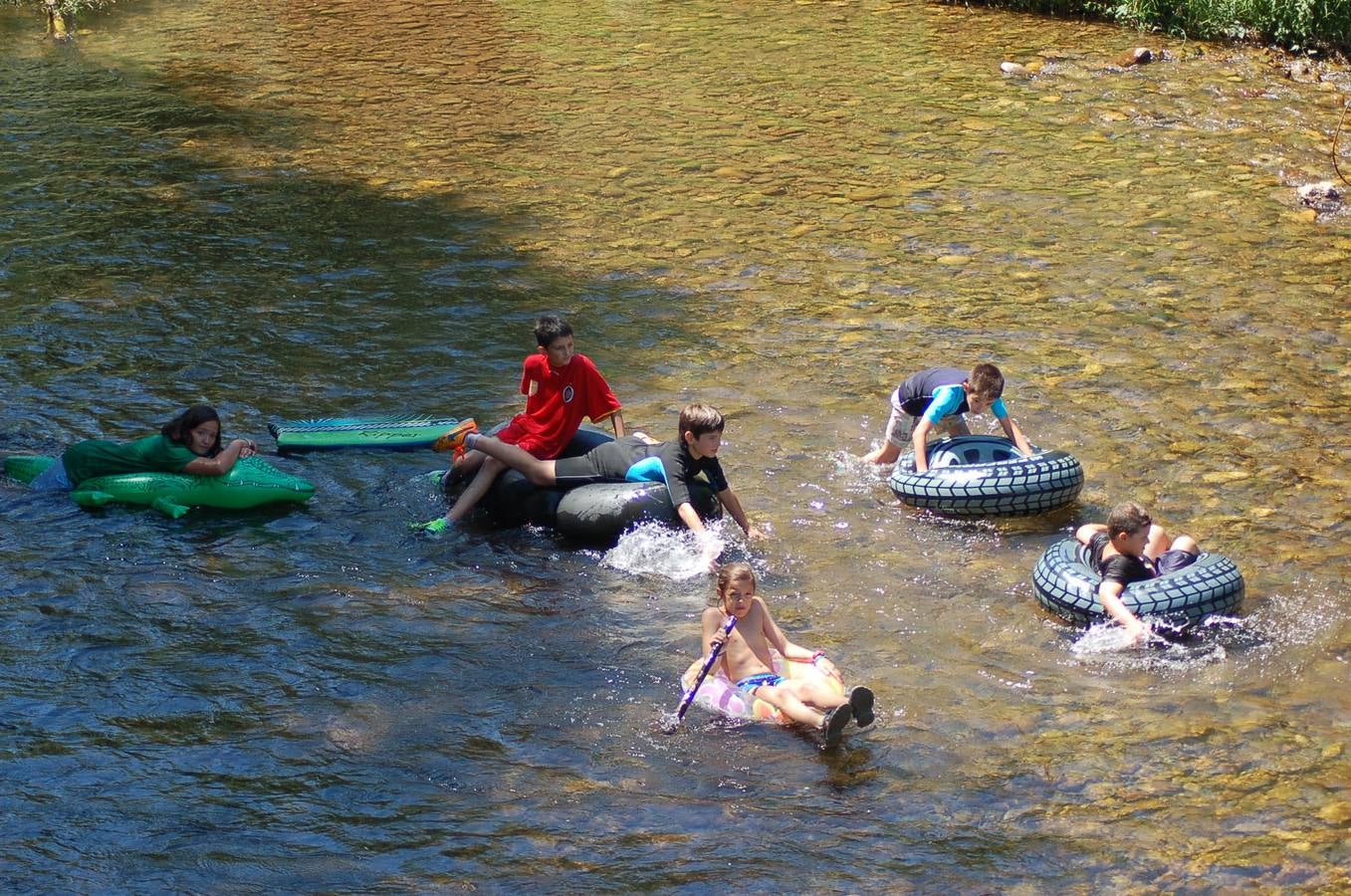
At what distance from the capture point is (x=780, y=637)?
6914mm

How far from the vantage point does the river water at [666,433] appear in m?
5.96

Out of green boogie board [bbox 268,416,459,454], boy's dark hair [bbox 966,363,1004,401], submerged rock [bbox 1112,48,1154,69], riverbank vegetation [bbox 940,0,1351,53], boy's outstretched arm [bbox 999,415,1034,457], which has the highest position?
riverbank vegetation [bbox 940,0,1351,53]

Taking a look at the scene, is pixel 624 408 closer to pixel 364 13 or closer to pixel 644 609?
pixel 644 609

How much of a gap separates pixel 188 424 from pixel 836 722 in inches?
184

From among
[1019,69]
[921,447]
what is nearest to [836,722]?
[921,447]

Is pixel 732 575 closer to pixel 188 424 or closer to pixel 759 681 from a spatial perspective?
pixel 759 681

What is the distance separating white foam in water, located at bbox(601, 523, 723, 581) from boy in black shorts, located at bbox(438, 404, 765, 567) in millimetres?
83

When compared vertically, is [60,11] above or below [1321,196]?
above

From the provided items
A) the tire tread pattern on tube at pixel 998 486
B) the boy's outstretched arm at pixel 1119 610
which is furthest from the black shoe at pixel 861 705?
the tire tread pattern on tube at pixel 998 486

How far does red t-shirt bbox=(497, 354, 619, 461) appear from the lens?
28.9 ft

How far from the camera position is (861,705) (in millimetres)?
6320

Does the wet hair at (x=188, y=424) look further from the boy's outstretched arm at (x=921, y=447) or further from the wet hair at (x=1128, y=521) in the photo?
the wet hair at (x=1128, y=521)

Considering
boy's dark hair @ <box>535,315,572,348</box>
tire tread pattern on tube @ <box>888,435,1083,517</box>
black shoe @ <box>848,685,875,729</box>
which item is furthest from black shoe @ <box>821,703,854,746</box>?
boy's dark hair @ <box>535,315,572,348</box>

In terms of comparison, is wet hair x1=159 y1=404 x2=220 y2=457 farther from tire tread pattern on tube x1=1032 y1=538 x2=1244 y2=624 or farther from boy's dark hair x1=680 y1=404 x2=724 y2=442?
tire tread pattern on tube x1=1032 y1=538 x2=1244 y2=624
